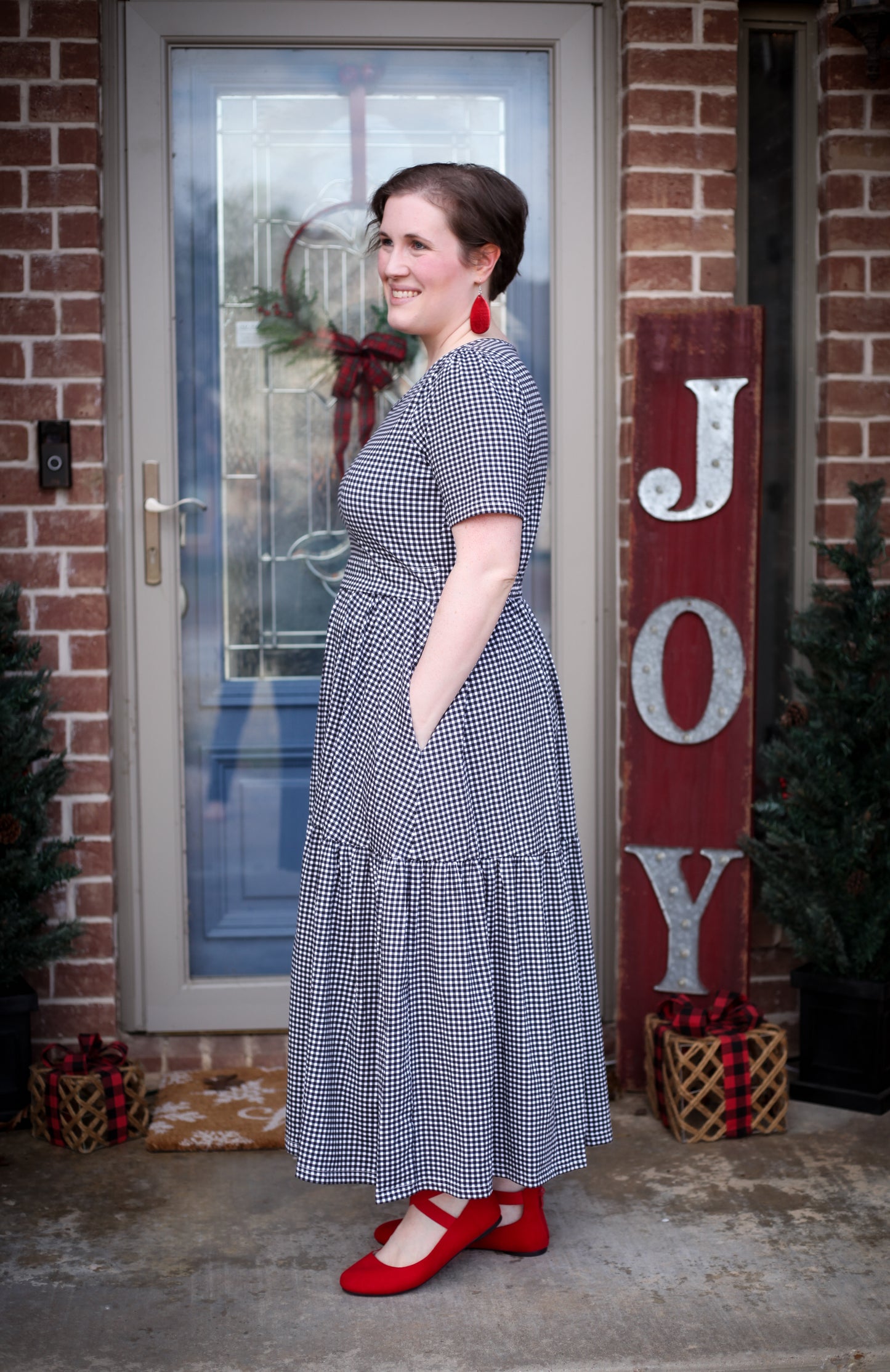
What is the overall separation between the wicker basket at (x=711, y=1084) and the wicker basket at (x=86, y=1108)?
1.14 m

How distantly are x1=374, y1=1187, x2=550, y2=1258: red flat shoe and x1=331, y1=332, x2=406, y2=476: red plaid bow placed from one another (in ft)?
5.67

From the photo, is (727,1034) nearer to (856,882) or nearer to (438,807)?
(856,882)

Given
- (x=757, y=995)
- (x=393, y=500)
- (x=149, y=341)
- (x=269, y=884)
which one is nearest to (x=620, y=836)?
(x=757, y=995)

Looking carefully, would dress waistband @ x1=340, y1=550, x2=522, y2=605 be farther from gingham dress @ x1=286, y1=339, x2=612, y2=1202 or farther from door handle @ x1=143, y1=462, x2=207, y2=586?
door handle @ x1=143, y1=462, x2=207, y2=586

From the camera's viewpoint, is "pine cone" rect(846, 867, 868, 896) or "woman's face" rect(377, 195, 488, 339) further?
"pine cone" rect(846, 867, 868, 896)

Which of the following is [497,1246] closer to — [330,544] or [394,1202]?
[394,1202]

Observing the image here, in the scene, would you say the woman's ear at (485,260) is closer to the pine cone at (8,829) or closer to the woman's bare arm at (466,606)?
the woman's bare arm at (466,606)

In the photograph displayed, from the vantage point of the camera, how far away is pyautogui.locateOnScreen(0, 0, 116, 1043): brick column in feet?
10.2

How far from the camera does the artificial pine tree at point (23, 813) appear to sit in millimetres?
2961

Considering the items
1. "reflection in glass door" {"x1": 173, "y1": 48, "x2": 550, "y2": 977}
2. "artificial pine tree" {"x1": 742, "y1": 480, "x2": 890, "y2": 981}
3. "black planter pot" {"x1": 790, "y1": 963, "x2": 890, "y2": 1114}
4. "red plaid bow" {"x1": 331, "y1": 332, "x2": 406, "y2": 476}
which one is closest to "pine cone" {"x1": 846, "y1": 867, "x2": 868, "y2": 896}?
"artificial pine tree" {"x1": 742, "y1": 480, "x2": 890, "y2": 981}

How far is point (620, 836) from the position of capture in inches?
126

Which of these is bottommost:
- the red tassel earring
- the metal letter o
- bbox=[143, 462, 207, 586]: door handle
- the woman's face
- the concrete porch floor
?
the concrete porch floor

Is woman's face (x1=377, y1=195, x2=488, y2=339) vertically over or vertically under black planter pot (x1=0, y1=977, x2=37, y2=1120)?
over

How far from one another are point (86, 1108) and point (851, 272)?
2564mm
